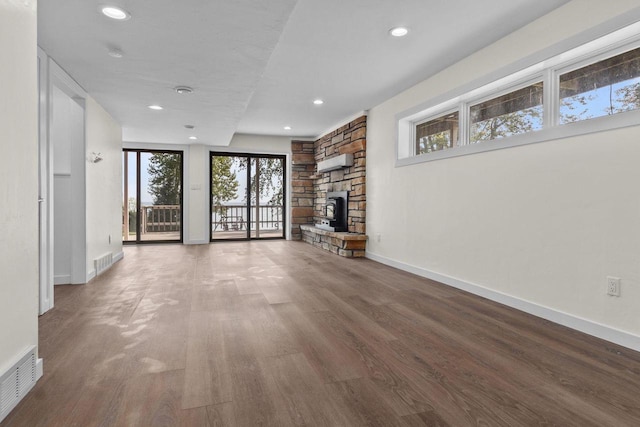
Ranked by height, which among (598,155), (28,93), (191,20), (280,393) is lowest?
(280,393)

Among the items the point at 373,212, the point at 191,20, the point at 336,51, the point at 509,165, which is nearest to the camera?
the point at 191,20

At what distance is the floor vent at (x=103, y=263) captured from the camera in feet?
14.0

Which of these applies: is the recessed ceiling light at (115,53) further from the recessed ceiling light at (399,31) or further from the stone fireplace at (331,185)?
the stone fireplace at (331,185)

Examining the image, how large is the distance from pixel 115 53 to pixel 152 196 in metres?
5.21

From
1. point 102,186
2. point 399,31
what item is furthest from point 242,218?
point 399,31

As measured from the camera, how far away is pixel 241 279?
4090mm

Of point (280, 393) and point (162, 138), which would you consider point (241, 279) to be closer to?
point (280, 393)

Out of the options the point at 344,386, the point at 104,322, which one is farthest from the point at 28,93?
the point at 344,386

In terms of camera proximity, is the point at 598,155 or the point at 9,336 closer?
Answer: the point at 9,336

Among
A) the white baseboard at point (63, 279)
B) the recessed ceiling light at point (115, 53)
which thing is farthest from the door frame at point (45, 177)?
the white baseboard at point (63, 279)

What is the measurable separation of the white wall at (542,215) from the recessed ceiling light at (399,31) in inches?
36.6

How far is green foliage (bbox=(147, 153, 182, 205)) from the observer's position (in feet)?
25.1

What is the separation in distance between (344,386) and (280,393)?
32 cm

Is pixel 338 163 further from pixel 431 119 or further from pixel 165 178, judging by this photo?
pixel 165 178
